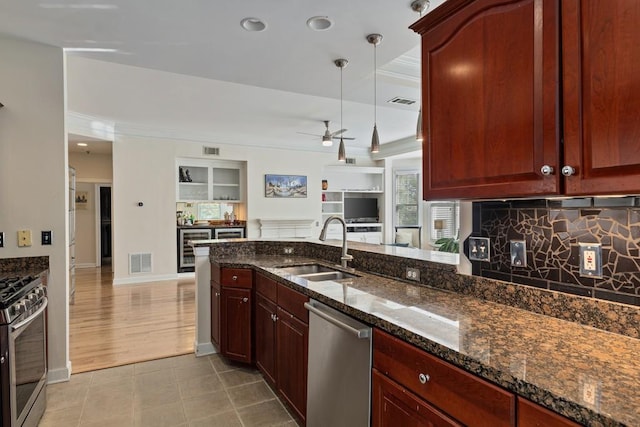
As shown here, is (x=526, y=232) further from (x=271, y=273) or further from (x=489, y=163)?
(x=271, y=273)

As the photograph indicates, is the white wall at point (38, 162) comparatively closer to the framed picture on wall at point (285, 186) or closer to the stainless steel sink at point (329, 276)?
the stainless steel sink at point (329, 276)

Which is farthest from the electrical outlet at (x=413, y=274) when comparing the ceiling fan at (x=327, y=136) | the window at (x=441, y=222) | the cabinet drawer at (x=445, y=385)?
the window at (x=441, y=222)

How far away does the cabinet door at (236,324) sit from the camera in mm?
2928

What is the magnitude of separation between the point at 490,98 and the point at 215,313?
276cm

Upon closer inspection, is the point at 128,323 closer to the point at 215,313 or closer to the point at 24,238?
the point at 215,313

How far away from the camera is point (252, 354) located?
2.92 m

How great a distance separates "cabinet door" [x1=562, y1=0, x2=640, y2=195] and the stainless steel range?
8.46ft

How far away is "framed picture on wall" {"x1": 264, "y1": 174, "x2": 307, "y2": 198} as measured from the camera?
778cm

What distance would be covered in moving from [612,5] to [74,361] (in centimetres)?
418

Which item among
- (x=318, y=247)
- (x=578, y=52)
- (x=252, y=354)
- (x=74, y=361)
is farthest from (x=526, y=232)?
(x=74, y=361)

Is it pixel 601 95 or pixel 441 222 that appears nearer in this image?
pixel 601 95

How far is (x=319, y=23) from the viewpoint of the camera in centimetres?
249

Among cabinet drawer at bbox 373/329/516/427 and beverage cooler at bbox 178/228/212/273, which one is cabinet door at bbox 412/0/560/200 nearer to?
cabinet drawer at bbox 373/329/516/427

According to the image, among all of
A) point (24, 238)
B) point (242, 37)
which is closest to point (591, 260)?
point (242, 37)
